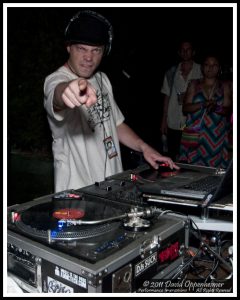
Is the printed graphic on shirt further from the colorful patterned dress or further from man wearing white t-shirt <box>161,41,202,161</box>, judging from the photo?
man wearing white t-shirt <box>161,41,202,161</box>

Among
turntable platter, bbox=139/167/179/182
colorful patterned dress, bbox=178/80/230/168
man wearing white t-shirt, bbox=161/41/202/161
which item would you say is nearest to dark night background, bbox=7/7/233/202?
man wearing white t-shirt, bbox=161/41/202/161

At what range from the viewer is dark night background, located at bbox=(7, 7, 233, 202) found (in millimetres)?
5281

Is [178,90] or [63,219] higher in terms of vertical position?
[178,90]

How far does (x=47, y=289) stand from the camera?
3.48 ft

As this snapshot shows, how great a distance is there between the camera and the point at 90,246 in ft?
3.44

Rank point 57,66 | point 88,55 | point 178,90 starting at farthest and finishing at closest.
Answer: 1. point 57,66
2. point 178,90
3. point 88,55

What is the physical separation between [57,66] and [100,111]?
335cm

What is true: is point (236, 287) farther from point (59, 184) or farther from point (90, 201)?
point (59, 184)

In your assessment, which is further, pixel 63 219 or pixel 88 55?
pixel 88 55

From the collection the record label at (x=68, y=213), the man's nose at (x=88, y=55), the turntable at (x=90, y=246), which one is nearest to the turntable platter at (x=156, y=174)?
the turntable at (x=90, y=246)

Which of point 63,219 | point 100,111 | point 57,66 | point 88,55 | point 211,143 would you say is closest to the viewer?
point 63,219

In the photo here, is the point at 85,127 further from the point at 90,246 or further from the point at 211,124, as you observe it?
the point at 90,246

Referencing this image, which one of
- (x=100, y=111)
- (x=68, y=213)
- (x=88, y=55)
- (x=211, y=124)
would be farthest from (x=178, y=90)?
(x=68, y=213)

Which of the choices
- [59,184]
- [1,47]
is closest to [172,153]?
[59,184]
